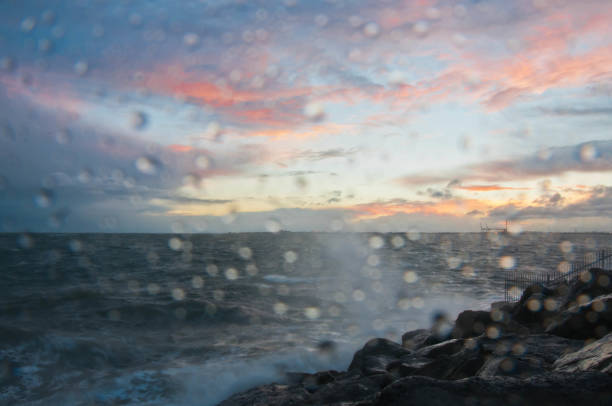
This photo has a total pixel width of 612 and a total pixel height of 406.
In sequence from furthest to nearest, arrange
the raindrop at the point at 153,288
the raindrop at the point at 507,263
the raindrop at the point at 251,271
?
the raindrop at the point at 507,263 → the raindrop at the point at 251,271 → the raindrop at the point at 153,288

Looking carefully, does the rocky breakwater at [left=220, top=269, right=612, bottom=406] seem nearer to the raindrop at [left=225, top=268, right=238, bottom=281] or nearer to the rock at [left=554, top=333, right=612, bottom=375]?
the rock at [left=554, top=333, right=612, bottom=375]

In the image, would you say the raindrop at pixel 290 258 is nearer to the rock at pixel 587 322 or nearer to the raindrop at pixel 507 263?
the raindrop at pixel 507 263

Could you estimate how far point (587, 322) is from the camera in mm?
7695

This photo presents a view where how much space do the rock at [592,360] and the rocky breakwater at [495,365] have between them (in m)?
0.02

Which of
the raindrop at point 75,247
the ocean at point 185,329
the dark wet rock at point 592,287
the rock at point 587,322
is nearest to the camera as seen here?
the rock at point 587,322

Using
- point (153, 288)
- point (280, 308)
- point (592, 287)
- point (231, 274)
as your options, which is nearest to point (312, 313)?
point (280, 308)

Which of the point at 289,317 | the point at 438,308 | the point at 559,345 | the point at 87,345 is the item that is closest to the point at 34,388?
the point at 87,345

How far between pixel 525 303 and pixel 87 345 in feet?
45.0

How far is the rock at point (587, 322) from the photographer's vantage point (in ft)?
24.0

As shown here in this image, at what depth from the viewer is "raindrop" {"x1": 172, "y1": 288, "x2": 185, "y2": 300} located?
2445 centimetres

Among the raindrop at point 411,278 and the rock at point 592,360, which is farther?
the raindrop at point 411,278

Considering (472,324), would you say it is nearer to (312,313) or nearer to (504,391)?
(504,391)

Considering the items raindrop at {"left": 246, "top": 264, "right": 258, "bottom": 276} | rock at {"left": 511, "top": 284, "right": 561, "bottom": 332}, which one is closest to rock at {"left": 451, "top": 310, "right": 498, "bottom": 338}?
rock at {"left": 511, "top": 284, "right": 561, "bottom": 332}

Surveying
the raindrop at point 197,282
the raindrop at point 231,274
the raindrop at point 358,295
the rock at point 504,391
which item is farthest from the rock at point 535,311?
the raindrop at point 231,274
